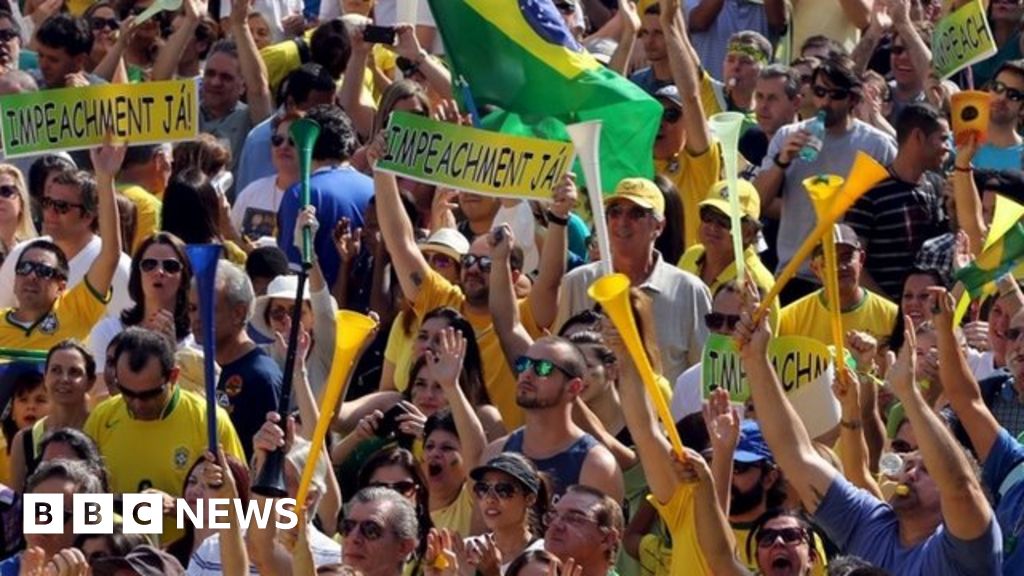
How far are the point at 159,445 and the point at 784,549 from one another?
8.61 feet

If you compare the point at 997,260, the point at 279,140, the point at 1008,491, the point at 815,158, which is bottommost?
the point at 279,140

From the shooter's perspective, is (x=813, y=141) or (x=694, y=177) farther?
(x=694, y=177)

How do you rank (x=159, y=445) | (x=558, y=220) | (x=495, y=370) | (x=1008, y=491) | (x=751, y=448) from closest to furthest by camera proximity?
(x=1008, y=491), (x=751, y=448), (x=159, y=445), (x=495, y=370), (x=558, y=220)

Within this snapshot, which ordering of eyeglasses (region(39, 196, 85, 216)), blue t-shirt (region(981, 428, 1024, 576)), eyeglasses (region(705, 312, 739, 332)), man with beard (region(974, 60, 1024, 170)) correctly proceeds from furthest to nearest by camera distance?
man with beard (region(974, 60, 1024, 170)) < eyeglasses (region(39, 196, 85, 216)) < eyeglasses (region(705, 312, 739, 332)) < blue t-shirt (region(981, 428, 1024, 576))

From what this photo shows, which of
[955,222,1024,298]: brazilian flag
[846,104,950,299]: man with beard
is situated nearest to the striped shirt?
[846,104,950,299]: man with beard

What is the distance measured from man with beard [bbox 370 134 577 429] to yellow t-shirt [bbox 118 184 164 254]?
1.47 meters

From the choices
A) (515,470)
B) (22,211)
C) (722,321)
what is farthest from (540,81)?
(515,470)

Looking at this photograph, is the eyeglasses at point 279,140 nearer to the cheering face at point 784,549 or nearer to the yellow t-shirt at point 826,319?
the yellow t-shirt at point 826,319

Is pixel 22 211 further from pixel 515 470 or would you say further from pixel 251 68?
pixel 515 470

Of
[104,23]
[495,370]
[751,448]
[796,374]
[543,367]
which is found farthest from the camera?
[104,23]

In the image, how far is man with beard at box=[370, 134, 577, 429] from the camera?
1280cm

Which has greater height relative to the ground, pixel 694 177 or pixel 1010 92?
pixel 1010 92

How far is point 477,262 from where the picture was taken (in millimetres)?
12945

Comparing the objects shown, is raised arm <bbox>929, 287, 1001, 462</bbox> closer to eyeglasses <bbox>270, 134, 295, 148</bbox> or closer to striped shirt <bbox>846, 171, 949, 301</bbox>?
striped shirt <bbox>846, 171, 949, 301</bbox>
